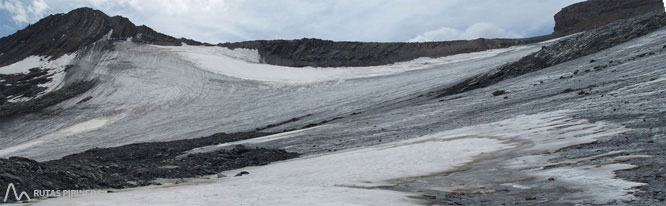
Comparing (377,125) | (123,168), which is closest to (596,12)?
(377,125)

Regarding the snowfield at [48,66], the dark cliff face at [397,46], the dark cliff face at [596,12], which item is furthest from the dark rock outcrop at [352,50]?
the snowfield at [48,66]

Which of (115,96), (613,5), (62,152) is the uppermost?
(613,5)

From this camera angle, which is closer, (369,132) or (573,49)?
(369,132)

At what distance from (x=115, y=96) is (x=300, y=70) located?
50.4 ft

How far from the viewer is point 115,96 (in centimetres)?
4016

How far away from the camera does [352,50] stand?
53.2 meters

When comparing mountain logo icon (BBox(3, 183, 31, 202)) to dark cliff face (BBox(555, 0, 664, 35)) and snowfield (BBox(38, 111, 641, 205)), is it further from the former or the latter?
dark cliff face (BBox(555, 0, 664, 35))

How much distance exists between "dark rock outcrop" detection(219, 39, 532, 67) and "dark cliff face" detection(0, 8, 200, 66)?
947cm

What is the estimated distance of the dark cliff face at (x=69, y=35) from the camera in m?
52.9

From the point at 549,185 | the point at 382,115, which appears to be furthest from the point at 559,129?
the point at 382,115

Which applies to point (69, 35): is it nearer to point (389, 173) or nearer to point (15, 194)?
point (15, 194)

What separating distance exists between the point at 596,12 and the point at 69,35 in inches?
2170

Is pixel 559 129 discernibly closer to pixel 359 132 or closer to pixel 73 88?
pixel 359 132

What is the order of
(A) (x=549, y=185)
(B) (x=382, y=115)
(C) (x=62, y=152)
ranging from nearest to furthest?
(A) (x=549, y=185) < (B) (x=382, y=115) < (C) (x=62, y=152)
